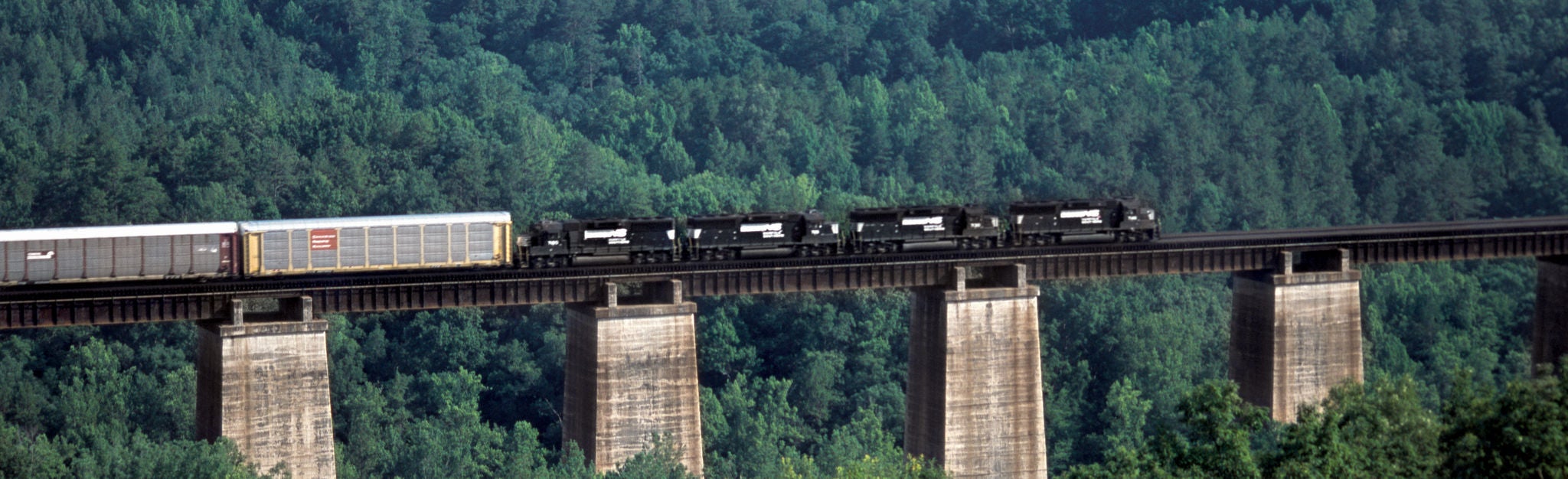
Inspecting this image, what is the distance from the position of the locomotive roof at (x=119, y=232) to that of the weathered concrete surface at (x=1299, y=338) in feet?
133

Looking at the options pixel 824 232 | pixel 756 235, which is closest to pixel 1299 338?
pixel 824 232

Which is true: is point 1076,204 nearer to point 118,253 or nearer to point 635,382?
point 635,382

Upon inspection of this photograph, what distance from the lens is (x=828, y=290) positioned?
93812mm

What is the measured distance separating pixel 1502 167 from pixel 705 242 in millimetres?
107220

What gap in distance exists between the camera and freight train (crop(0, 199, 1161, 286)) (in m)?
81.8

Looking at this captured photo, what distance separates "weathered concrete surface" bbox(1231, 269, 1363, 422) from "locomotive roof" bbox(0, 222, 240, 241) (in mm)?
40471

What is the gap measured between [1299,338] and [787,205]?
61792 mm

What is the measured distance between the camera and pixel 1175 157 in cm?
18588

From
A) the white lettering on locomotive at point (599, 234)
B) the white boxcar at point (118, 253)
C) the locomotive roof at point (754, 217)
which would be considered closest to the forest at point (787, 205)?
the white boxcar at point (118, 253)

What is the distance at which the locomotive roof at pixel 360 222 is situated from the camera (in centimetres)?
8406

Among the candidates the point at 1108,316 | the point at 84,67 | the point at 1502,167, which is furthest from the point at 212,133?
the point at 1502,167

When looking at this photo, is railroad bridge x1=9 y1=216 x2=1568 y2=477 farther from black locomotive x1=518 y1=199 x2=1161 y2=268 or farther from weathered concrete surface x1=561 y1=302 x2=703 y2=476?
black locomotive x1=518 y1=199 x2=1161 y2=268

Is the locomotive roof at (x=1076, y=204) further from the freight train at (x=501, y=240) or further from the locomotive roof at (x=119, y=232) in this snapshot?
the locomotive roof at (x=119, y=232)

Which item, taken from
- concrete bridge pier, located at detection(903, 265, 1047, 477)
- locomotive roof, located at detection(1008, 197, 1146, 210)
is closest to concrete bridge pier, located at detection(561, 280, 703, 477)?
concrete bridge pier, located at detection(903, 265, 1047, 477)
